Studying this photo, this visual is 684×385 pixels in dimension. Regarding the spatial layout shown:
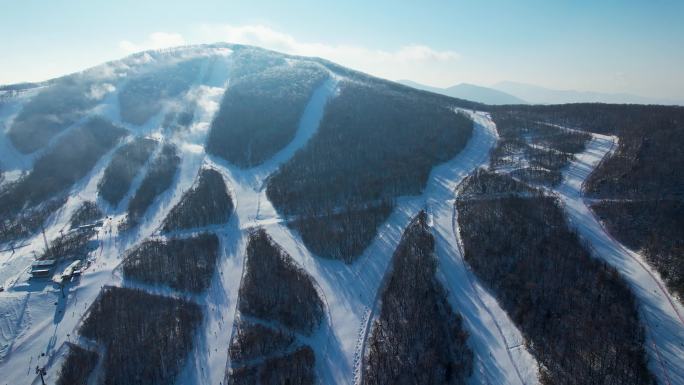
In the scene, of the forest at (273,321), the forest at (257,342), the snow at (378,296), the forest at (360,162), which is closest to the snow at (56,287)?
the forest at (257,342)

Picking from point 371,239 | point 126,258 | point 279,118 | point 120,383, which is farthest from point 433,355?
point 279,118

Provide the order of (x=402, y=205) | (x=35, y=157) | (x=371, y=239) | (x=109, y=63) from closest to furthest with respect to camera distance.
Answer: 1. (x=371, y=239)
2. (x=402, y=205)
3. (x=35, y=157)
4. (x=109, y=63)

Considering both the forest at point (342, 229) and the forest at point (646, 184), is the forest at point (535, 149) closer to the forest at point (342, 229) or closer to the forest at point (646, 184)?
the forest at point (646, 184)

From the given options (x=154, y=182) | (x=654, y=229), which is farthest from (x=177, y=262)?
(x=654, y=229)

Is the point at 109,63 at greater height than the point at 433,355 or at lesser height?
greater

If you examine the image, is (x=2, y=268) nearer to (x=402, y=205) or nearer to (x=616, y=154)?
(x=402, y=205)

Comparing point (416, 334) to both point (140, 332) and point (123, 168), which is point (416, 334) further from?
point (123, 168)

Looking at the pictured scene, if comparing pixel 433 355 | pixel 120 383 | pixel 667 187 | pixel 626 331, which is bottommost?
pixel 120 383
